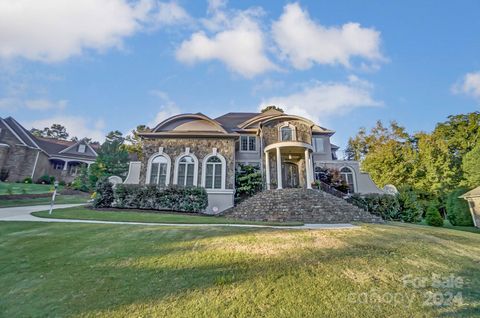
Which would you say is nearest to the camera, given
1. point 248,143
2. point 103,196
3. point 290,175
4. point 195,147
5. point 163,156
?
point 103,196

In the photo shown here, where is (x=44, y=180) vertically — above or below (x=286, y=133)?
below

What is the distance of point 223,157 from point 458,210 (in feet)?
64.4

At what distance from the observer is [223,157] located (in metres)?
15.6

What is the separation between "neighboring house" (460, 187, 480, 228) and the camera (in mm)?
16375

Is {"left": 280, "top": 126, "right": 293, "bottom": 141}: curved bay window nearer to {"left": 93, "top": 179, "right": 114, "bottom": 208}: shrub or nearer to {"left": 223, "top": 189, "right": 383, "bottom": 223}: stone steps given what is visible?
{"left": 223, "top": 189, "right": 383, "bottom": 223}: stone steps

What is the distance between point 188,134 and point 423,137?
2724cm

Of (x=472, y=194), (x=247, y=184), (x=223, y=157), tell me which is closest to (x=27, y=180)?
(x=223, y=157)

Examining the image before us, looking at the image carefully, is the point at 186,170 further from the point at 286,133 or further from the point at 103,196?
the point at 286,133

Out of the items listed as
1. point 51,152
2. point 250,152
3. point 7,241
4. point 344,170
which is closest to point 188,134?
point 250,152

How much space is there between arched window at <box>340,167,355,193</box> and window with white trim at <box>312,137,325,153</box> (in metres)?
2.36

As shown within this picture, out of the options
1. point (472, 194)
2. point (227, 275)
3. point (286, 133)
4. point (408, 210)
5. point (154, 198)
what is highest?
point (286, 133)

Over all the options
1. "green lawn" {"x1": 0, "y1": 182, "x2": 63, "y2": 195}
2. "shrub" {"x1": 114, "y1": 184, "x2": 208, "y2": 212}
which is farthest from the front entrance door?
"green lawn" {"x1": 0, "y1": 182, "x2": 63, "y2": 195}

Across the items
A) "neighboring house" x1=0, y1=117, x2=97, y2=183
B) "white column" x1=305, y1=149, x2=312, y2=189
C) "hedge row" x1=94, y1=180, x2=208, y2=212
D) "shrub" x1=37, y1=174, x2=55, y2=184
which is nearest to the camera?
"hedge row" x1=94, y1=180, x2=208, y2=212

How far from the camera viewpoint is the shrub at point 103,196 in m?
12.5
